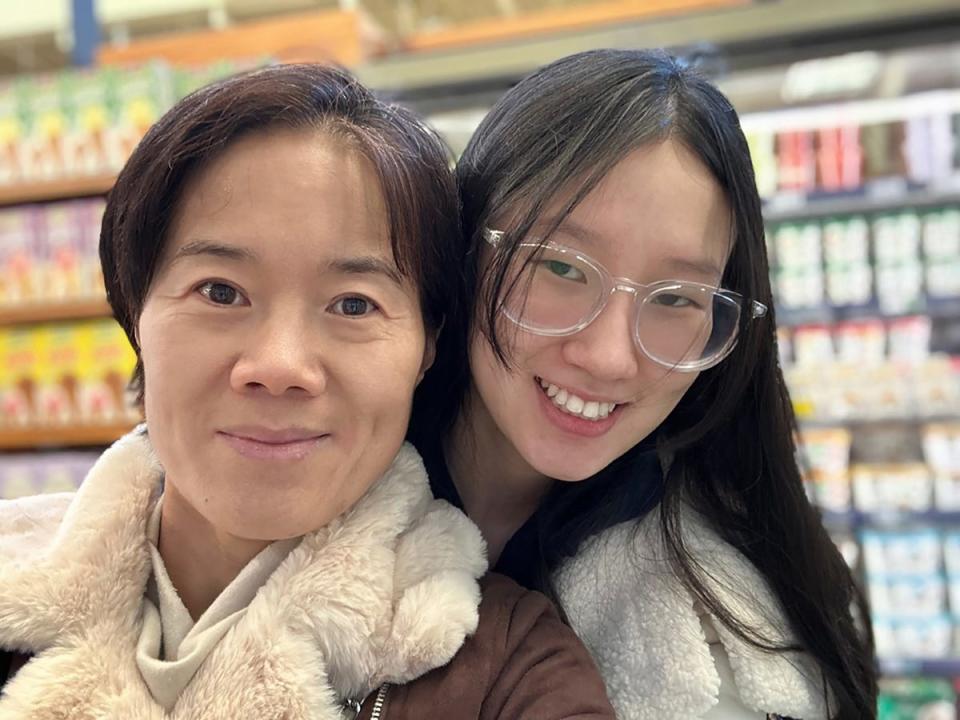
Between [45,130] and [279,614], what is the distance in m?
2.72

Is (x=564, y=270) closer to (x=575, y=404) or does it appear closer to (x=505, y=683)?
(x=575, y=404)

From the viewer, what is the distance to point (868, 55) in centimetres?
217

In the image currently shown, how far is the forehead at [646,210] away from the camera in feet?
3.25

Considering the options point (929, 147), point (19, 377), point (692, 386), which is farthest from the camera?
point (19, 377)

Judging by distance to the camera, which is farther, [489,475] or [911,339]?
[911,339]

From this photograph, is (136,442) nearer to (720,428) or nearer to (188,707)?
(188,707)

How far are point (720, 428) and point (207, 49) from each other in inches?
107

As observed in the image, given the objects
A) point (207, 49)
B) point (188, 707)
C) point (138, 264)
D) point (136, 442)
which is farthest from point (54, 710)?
point (207, 49)

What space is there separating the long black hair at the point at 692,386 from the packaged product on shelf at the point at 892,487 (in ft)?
4.49

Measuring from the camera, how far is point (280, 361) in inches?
32.9

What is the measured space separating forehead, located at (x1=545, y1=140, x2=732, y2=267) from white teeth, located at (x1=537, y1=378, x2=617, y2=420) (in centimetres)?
20

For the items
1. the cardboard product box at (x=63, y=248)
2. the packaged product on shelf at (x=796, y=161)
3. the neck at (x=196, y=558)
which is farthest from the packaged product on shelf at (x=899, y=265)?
the cardboard product box at (x=63, y=248)

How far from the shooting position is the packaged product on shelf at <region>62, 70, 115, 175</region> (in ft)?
9.38

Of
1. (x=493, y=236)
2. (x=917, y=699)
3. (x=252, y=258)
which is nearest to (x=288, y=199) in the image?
(x=252, y=258)
